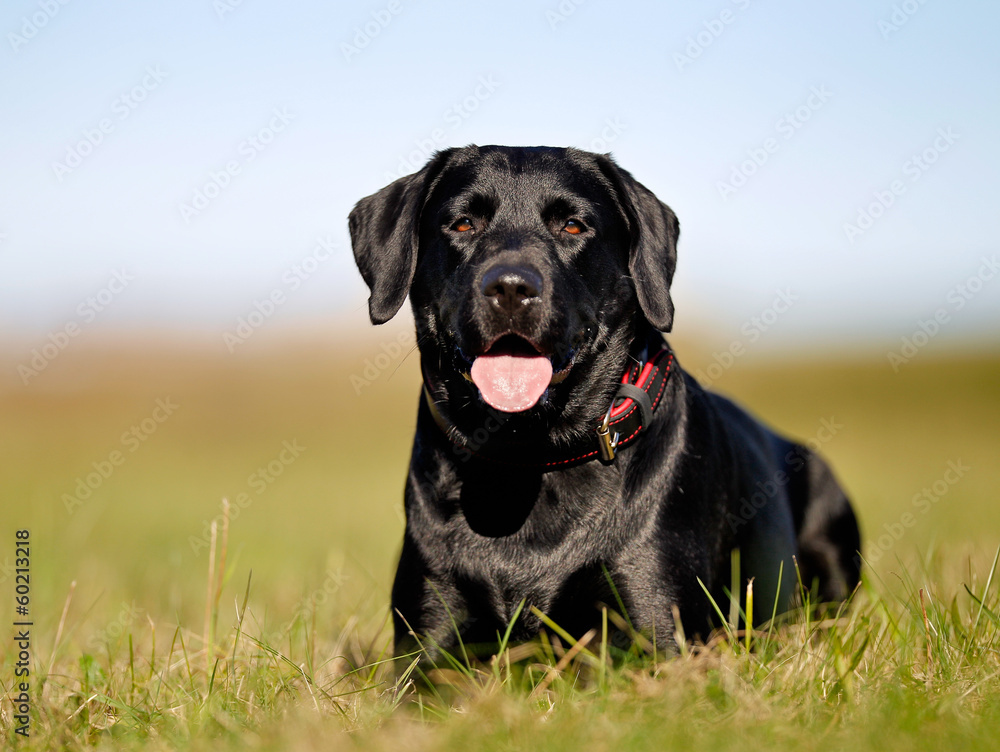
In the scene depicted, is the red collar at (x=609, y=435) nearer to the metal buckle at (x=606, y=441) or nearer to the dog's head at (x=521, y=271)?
the metal buckle at (x=606, y=441)

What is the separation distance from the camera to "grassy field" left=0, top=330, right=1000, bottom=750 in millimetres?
2191

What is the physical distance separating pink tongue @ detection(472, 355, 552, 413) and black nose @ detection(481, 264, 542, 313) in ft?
0.68

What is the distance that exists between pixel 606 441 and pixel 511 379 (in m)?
0.39

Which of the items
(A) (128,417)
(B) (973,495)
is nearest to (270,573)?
(B) (973,495)

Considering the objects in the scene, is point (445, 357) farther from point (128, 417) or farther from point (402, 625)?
point (128, 417)

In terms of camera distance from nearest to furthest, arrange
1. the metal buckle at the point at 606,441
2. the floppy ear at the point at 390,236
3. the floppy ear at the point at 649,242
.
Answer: the metal buckle at the point at 606,441 < the floppy ear at the point at 649,242 < the floppy ear at the point at 390,236

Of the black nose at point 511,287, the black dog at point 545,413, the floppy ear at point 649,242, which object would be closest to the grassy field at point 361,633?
the black dog at point 545,413

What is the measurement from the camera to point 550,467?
3277 millimetres

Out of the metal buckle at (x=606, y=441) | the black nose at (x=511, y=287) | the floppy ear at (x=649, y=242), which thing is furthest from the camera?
the floppy ear at (x=649, y=242)

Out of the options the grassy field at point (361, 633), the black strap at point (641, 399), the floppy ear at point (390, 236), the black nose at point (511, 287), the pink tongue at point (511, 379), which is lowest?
the grassy field at point (361, 633)

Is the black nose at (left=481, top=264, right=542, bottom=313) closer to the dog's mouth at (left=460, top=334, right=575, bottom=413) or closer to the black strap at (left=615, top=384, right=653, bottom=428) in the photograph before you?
the dog's mouth at (left=460, top=334, right=575, bottom=413)

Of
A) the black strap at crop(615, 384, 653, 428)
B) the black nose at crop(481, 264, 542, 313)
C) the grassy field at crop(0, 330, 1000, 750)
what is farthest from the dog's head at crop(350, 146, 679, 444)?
the grassy field at crop(0, 330, 1000, 750)

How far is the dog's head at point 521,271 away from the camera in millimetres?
3146

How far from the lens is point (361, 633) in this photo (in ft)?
13.8
